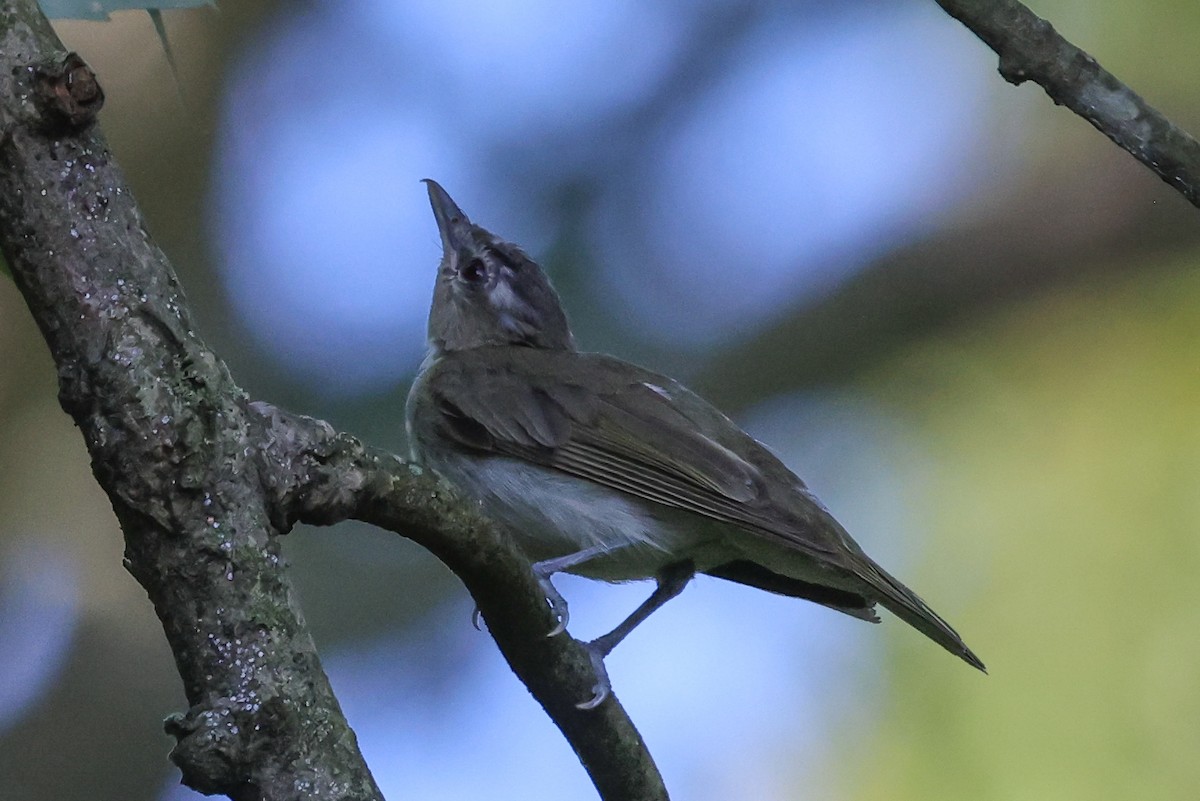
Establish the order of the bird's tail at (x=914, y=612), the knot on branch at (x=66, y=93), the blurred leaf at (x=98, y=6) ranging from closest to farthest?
the blurred leaf at (x=98, y=6)
the knot on branch at (x=66, y=93)
the bird's tail at (x=914, y=612)

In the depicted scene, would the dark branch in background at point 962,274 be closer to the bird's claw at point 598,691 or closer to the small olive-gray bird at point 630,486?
the small olive-gray bird at point 630,486

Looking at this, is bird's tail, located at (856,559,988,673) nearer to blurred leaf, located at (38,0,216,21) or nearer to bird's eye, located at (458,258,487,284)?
bird's eye, located at (458,258,487,284)

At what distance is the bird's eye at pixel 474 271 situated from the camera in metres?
5.64

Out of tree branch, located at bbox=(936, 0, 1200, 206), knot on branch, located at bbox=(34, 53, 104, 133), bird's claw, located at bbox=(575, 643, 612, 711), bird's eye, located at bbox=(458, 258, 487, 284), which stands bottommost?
bird's claw, located at bbox=(575, 643, 612, 711)

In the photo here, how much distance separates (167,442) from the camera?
6.98 feet

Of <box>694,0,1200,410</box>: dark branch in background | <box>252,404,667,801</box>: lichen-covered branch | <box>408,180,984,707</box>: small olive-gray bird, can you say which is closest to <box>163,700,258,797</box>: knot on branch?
<box>252,404,667,801</box>: lichen-covered branch

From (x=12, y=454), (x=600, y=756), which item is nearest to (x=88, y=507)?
(x=12, y=454)

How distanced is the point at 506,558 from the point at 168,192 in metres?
4.73

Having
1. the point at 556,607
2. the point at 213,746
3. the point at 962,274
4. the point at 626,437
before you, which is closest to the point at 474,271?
the point at 626,437

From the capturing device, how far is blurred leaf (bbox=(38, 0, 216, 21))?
206cm

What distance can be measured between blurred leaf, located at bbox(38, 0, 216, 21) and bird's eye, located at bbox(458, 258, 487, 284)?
336cm

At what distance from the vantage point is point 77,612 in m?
6.21

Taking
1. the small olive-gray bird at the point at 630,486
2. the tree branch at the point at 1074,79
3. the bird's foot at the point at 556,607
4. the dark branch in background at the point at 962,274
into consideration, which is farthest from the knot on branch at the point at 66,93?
the dark branch in background at the point at 962,274

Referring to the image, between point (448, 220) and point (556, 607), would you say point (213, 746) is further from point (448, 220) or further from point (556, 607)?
point (448, 220)
